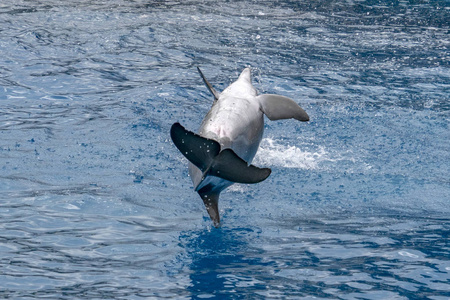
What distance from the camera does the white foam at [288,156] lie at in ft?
26.7

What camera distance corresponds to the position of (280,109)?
22.2ft

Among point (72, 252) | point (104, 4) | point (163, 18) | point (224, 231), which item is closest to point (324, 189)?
point (224, 231)

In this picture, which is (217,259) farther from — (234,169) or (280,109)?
(280,109)

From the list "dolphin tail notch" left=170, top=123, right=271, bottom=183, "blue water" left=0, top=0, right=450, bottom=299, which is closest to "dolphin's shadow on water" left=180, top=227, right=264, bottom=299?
"blue water" left=0, top=0, right=450, bottom=299

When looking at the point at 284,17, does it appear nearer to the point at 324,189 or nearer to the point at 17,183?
the point at 324,189

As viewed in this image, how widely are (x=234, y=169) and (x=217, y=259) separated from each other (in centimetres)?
99

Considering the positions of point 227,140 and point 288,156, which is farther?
point 288,156

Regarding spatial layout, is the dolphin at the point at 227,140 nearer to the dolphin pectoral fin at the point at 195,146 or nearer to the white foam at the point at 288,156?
the dolphin pectoral fin at the point at 195,146

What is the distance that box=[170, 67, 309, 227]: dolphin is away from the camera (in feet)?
15.5

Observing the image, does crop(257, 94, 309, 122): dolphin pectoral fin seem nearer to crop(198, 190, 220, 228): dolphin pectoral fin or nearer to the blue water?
the blue water

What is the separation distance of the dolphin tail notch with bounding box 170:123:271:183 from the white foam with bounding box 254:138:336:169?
11.0 ft

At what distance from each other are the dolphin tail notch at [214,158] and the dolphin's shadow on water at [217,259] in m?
0.79

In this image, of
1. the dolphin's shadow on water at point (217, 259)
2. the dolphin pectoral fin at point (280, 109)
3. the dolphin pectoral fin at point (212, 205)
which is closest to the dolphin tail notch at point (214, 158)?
the dolphin pectoral fin at point (212, 205)

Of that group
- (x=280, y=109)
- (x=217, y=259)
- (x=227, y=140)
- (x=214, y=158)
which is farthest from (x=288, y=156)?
(x=214, y=158)
